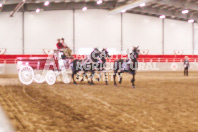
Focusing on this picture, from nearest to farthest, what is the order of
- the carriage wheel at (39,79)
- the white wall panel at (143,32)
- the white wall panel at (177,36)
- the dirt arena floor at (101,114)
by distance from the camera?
the dirt arena floor at (101,114) → the carriage wheel at (39,79) → the white wall panel at (143,32) → the white wall panel at (177,36)

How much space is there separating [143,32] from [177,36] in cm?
379

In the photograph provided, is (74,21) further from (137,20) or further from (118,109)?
(118,109)

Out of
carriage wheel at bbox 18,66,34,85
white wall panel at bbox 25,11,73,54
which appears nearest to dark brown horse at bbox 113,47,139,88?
carriage wheel at bbox 18,66,34,85

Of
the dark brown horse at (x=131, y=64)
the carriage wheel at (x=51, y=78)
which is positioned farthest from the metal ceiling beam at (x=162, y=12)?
the carriage wheel at (x=51, y=78)

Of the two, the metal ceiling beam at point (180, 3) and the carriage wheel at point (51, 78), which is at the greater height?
the metal ceiling beam at point (180, 3)

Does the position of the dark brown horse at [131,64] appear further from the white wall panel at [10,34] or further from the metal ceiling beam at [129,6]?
the white wall panel at [10,34]

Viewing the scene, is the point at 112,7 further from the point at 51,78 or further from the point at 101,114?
the point at 101,114

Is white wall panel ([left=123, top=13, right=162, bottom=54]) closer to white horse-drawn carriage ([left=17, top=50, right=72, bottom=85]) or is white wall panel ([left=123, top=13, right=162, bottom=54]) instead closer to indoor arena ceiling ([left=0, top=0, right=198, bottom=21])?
indoor arena ceiling ([left=0, top=0, right=198, bottom=21])

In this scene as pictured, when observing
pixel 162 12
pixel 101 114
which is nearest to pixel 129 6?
pixel 162 12

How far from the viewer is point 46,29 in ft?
93.4

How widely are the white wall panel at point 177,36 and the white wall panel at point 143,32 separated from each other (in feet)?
2.85

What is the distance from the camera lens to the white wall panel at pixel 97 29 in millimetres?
29031

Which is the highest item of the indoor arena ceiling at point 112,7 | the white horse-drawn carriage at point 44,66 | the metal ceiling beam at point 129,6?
the indoor arena ceiling at point 112,7

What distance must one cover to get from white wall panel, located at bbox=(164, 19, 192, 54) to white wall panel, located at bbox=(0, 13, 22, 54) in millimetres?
14352
